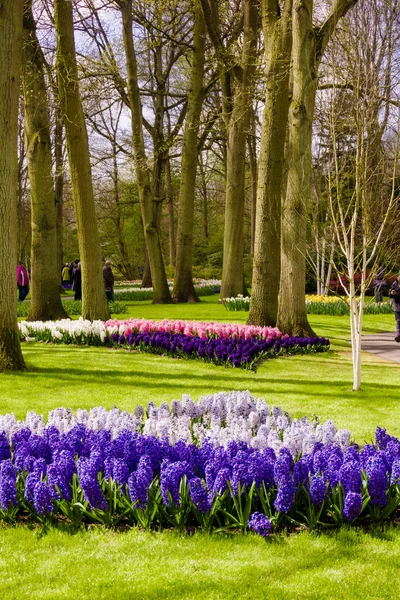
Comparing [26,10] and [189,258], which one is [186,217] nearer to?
[189,258]

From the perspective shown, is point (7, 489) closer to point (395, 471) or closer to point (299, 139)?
point (395, 471)

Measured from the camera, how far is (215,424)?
5.33 metres

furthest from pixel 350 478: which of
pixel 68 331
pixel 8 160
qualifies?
pixel 68 331

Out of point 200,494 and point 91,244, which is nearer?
point 200,494

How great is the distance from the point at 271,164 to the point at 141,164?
7.65m

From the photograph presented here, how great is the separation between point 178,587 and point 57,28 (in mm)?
11241

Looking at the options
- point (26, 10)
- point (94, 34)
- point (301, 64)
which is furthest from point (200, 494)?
point (94, 34)

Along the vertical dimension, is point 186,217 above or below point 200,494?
above

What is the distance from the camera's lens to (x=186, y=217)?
21.4 meters

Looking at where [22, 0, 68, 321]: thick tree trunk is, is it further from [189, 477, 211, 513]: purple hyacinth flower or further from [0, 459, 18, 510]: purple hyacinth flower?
[189, 477, 211, 513]: purple hyacinth flower

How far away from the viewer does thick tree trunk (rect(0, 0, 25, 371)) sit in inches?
325

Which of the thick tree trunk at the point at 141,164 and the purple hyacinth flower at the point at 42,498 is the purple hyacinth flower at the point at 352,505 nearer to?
the purple hyacinth flower at the point at 42,498

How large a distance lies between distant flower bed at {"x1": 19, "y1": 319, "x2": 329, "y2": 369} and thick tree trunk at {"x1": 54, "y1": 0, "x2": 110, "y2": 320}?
3.20ft

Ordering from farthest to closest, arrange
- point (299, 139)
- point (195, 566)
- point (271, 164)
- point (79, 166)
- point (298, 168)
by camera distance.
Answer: point (79, 166) → point (271, 164) → point (298, 168) → point (299, 139) → point (195, 566)
